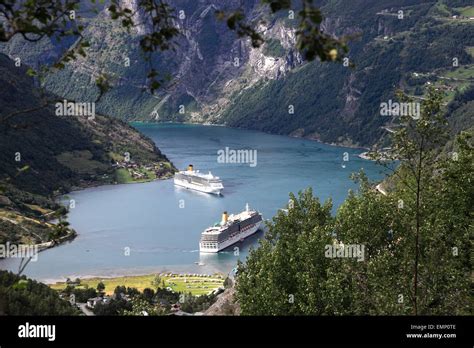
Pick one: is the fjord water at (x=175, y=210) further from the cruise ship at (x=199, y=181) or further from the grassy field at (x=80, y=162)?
the grassy field at (x=80, y=162)

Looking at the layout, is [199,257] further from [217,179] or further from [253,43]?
[253,43]

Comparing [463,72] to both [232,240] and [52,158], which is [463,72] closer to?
[52,158]

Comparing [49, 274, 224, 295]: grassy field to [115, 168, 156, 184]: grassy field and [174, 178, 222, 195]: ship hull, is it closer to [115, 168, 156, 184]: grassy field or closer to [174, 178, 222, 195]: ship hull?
[174, 178, 222, 195]: ship hull

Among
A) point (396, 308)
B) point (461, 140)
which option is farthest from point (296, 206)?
point (396, 308)

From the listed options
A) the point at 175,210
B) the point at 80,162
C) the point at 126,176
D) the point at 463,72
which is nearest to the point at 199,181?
the point at 126,176

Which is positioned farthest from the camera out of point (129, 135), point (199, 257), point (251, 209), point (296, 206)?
point (129, 135)

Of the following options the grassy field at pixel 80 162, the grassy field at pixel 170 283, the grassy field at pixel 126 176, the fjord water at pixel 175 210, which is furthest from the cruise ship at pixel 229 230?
the grassy field at pixel 80 162
